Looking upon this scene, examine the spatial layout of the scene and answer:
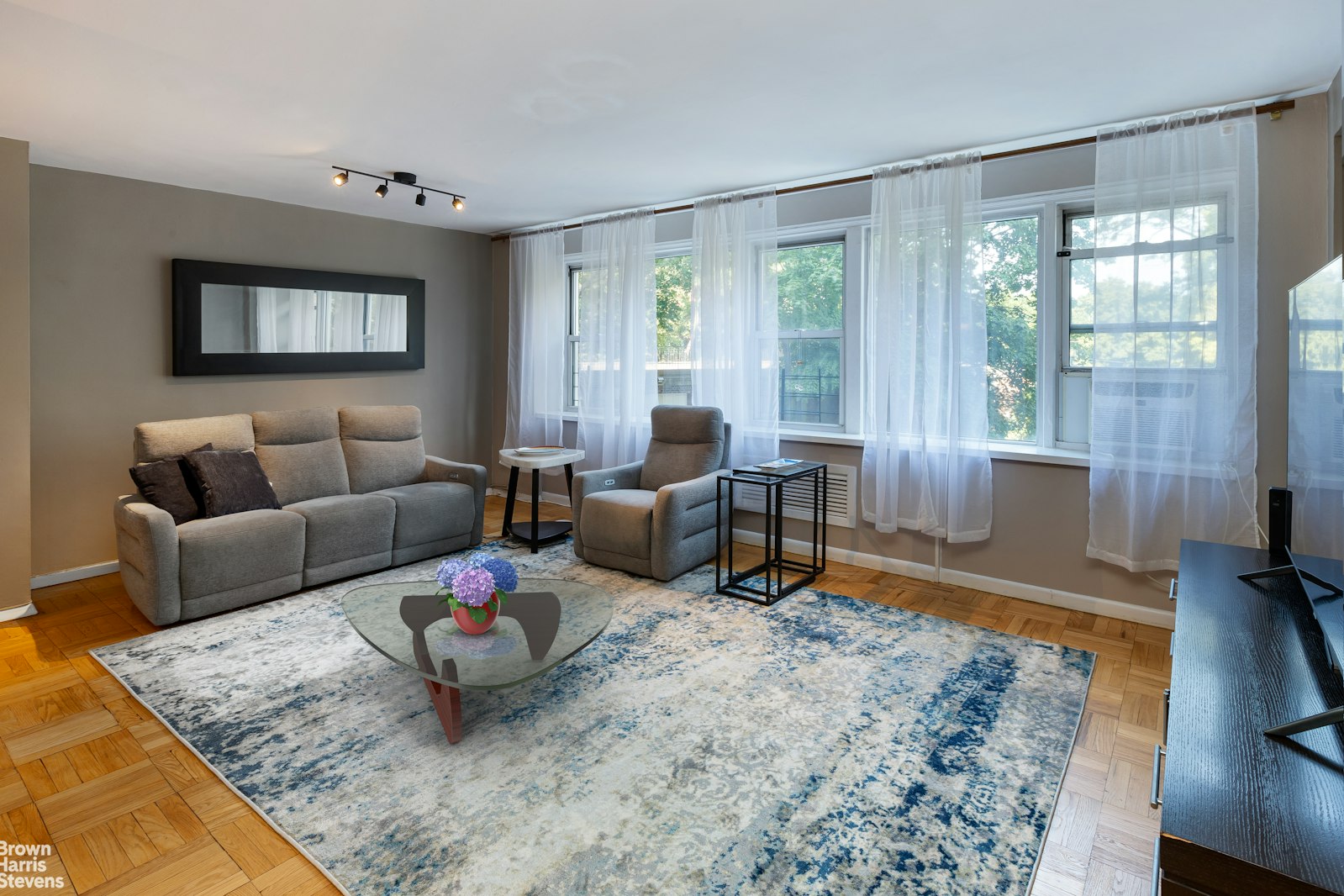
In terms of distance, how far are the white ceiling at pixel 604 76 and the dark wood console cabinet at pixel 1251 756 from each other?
1.89m

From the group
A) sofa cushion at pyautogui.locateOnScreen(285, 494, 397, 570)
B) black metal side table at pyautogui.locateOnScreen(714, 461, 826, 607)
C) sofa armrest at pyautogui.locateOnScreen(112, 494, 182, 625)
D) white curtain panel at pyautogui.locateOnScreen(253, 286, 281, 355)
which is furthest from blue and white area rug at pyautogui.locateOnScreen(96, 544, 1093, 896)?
white curtain panel at pyautogui.locateOnScreen(253, 286, 281, 355)

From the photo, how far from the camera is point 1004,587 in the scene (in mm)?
3918

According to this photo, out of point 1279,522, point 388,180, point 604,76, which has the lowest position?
point 1279,522

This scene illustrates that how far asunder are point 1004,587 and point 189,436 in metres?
4.53

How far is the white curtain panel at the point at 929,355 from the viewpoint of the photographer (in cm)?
384

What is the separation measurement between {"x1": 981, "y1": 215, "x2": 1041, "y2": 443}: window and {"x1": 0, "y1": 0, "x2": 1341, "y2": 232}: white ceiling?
54cm

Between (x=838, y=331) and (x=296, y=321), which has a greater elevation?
(x=296, y=321)

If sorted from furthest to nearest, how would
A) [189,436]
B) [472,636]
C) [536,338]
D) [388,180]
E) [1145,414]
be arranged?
[536,338], [388,180], [189,436], [1145,414], [472,636]

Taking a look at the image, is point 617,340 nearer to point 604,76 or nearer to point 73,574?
point 604,76

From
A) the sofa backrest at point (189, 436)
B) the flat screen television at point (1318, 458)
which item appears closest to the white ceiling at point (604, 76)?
the flat screen television at point (1318, 458)

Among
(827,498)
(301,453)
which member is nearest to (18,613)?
(301,453)

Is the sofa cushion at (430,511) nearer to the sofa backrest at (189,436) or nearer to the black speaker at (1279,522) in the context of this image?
the sofa backrest at (189,436)

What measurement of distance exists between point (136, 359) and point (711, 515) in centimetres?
360

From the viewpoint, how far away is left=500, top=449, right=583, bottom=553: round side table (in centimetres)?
480
